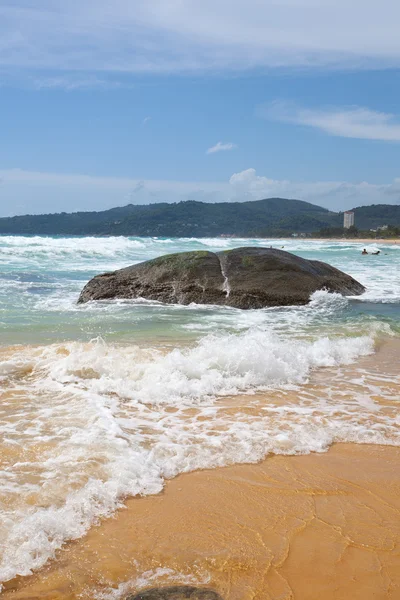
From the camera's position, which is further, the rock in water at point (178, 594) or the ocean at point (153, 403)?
the ocean at point (153, 403)

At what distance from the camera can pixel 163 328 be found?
9.31 metres

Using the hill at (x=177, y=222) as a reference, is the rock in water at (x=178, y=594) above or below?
below

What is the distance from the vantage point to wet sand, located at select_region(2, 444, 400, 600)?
2596 millimetres

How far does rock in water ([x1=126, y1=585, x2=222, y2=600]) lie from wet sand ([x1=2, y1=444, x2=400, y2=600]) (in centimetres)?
7

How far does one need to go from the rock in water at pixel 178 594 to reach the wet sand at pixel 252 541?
7cm

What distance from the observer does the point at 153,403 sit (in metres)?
5.48

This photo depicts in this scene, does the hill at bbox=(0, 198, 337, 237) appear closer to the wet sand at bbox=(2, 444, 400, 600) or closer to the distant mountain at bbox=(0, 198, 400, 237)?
the distant mountain at bbox=(0, 198, 400, 237)

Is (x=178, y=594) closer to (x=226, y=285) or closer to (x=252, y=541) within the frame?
(x=252, y=541)

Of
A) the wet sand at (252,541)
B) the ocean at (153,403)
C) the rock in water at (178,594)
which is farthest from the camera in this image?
the ocean at (153,403)

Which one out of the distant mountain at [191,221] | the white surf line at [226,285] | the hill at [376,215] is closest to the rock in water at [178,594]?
the white surf line at [226,285]

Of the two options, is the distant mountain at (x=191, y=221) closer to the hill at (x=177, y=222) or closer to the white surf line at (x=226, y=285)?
the hill at (x=177, y=222)

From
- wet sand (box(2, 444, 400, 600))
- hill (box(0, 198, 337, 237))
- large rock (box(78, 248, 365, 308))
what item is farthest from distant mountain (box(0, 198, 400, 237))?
wet sand (box(2, 444, 400, 600))

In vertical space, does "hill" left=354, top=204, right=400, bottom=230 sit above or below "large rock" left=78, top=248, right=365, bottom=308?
above

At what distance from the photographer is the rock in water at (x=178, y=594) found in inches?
96.3
